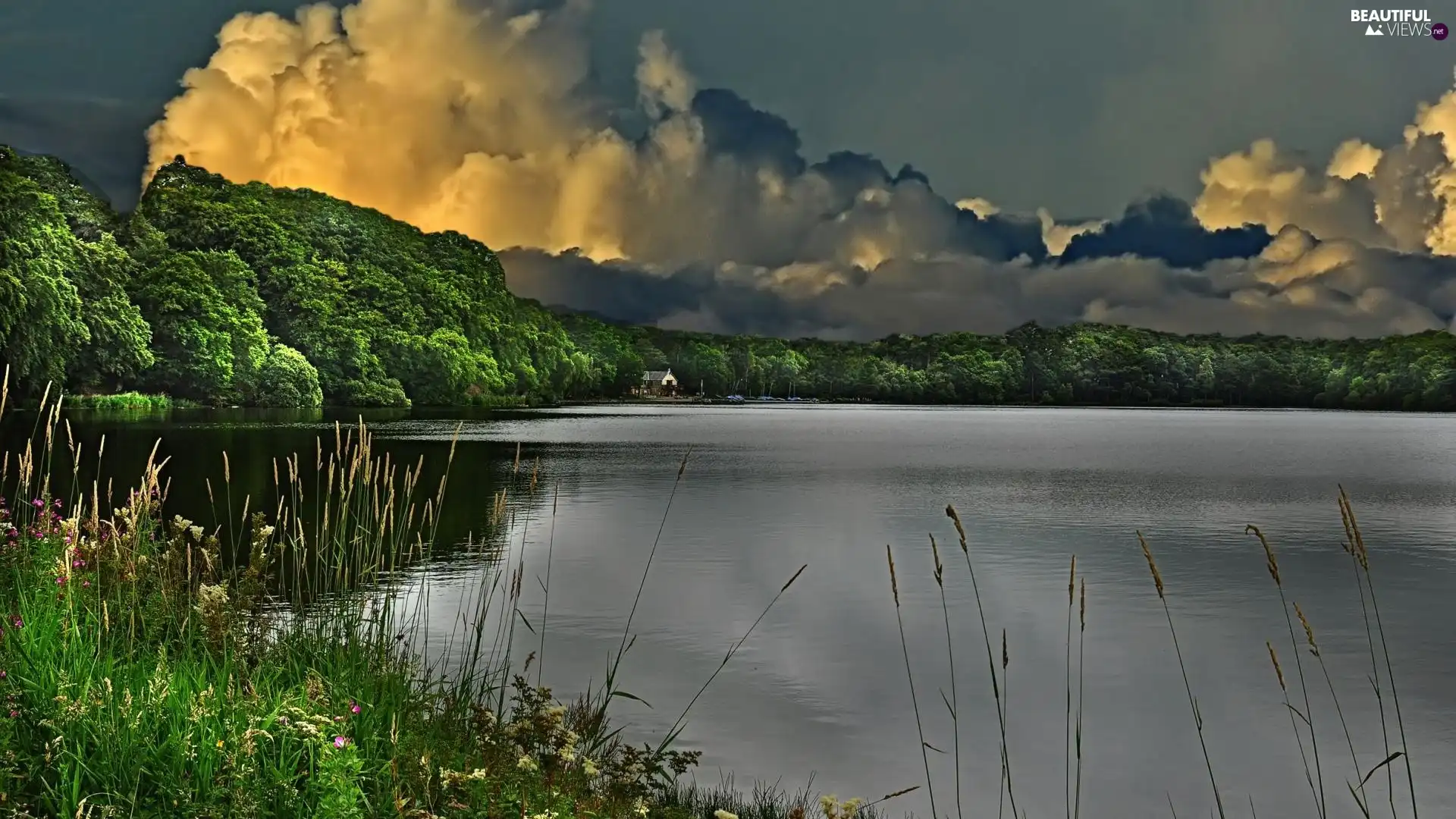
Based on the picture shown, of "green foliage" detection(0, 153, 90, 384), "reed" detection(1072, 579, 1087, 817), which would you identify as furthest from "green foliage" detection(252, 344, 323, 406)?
"reed" detection(1072, 579, 1087, 817)

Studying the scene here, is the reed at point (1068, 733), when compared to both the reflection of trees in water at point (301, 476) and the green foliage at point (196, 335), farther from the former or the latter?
the green foliage at point (196, 335)

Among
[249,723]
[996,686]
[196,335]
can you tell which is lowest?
[249,723]

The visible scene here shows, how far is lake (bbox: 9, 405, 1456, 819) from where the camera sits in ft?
28.6

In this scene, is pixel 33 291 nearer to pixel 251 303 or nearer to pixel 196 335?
pixel 196 335

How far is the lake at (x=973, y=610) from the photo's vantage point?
28.6 feet

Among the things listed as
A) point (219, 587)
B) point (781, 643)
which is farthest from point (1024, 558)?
point (219, 587)

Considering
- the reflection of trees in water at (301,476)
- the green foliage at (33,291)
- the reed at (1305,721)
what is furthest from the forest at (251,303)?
the reed at (1305,721)

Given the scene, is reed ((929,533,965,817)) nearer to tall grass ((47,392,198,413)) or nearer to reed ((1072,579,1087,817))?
reed ((1072,579,1087,817))

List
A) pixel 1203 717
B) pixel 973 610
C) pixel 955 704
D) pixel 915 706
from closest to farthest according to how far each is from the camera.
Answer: pixel 915 706
pixel 955 704
pixel 1203 717
pixel 973 610

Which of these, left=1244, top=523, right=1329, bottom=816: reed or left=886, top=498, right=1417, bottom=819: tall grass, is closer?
left=1244, top=523, right=1329, bottom=816: reed

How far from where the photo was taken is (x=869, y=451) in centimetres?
5234

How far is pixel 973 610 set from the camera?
15.3 metres

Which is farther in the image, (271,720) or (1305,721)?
(1305,721)

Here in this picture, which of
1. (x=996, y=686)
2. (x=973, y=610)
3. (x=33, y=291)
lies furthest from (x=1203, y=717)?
(x=33, y=291)
